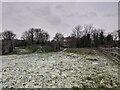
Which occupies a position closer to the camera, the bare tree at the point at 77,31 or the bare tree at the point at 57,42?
the bare tree at the point at 57,42

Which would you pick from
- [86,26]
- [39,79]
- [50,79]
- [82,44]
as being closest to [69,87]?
[50,79]

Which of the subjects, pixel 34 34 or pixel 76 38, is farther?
pixel 34 34

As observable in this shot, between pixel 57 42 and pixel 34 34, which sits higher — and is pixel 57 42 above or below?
below

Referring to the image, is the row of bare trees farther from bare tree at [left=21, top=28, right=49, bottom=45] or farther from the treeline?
bare tree at [left=21, top=28, right=49, bottom=45]

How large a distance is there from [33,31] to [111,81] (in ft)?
169

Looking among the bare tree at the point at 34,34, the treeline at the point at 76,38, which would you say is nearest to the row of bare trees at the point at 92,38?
the treeline at the point at 76,38

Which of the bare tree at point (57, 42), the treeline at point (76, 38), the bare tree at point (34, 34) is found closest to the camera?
the bare tree at point (57, 42)

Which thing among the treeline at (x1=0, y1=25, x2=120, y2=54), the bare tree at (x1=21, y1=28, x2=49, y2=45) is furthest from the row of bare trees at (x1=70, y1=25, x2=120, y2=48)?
the bare tree at (x1=21, y1=28, x2=49, y2=45)

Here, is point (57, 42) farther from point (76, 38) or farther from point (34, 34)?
point (34, 34)

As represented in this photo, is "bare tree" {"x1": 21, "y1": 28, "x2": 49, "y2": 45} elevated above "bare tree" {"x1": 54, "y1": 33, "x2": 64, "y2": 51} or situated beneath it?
elevated above

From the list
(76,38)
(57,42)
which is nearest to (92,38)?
(76,38)

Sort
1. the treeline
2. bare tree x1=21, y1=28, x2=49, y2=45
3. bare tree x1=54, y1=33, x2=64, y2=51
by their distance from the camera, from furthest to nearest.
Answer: bare tree x1=21, y1=28, x2=49, y2=45 < the treeline < bare tree x1=54, y1=33, x2=64, y2=51

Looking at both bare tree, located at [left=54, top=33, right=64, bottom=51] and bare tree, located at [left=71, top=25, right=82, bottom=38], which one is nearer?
bare tree, located at [left=54, top=33, right=64, bottom=51]

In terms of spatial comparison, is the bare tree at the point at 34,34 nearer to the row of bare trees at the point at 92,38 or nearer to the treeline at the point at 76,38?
the treeline at the point at 76,38
